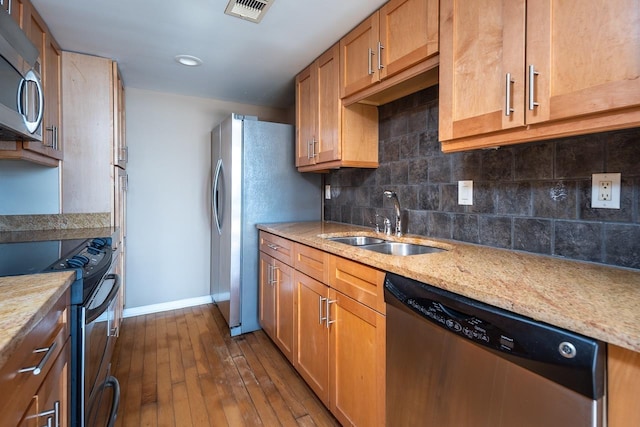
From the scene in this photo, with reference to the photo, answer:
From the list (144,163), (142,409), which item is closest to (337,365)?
(142,409)

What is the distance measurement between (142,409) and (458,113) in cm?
220

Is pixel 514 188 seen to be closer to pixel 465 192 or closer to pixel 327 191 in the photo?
pixel 465 192

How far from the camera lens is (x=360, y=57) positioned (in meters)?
1.85

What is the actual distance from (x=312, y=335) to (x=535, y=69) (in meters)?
1.58

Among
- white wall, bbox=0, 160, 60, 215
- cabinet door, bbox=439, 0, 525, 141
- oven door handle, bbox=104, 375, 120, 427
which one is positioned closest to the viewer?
cabinet door, bbox=439, 0, 525, 141

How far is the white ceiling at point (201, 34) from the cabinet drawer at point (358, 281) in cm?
138

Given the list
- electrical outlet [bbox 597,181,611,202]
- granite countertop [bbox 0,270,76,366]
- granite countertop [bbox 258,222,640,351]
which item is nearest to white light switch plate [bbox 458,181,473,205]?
granite countertop [bbox 258,222,640,351]

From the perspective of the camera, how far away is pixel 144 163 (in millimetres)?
3035

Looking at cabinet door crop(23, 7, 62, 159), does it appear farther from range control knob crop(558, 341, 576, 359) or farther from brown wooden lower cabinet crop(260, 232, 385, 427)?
range control knob crop(558, 341, 576, 359)

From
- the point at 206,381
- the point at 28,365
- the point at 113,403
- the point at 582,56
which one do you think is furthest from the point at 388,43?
the point at 113,403

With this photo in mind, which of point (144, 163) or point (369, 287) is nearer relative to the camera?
point (369, 287)

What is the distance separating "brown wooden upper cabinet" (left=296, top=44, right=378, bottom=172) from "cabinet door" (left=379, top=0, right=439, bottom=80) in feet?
1.58

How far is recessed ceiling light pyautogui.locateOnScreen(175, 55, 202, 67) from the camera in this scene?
2291 millimetres

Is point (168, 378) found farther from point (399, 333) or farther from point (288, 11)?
point (288, 11)
